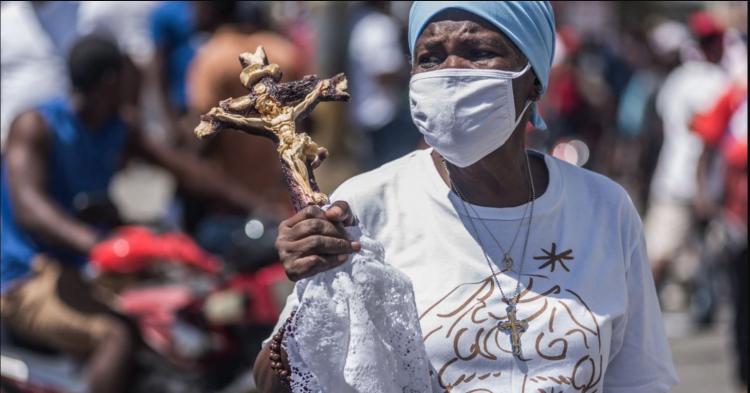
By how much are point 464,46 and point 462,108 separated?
0.12 meters

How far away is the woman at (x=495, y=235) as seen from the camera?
9.14ft

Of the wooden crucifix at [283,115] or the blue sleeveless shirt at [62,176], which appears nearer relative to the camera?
the wooden crucifix at [283,115]

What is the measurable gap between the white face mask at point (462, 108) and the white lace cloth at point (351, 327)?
304mm

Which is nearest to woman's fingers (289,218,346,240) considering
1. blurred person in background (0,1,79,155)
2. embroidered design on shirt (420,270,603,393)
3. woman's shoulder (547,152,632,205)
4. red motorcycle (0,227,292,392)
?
embroidered design on shirt (420,270,603,393)

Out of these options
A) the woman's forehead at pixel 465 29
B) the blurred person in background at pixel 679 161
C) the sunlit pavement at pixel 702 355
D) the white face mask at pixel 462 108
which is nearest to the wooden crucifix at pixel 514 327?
the white face mask at pixel 462 108

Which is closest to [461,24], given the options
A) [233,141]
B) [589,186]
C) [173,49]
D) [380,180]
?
[380,180]

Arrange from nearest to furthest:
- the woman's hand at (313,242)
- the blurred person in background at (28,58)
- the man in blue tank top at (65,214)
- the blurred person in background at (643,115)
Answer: the woman's hand at (313,242) → the man in blue tank top at (65,214) → the blurred person in background at (28,58) → the blurred person in background at (643,115)

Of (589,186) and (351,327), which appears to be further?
(589,186)

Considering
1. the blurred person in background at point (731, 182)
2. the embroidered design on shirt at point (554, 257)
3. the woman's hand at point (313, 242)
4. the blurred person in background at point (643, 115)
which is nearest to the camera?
the woman's hand at point (313, 242)

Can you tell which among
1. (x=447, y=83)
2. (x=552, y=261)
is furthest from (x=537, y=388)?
(x=447, y=83)

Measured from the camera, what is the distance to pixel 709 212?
25.5 ft

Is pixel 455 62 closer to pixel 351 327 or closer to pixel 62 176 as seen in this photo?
pixel 351 327

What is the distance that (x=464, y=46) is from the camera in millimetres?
2826

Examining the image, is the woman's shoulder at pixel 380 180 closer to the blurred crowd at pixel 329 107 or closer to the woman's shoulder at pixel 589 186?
the woman's shoulder at pixel 589 186
